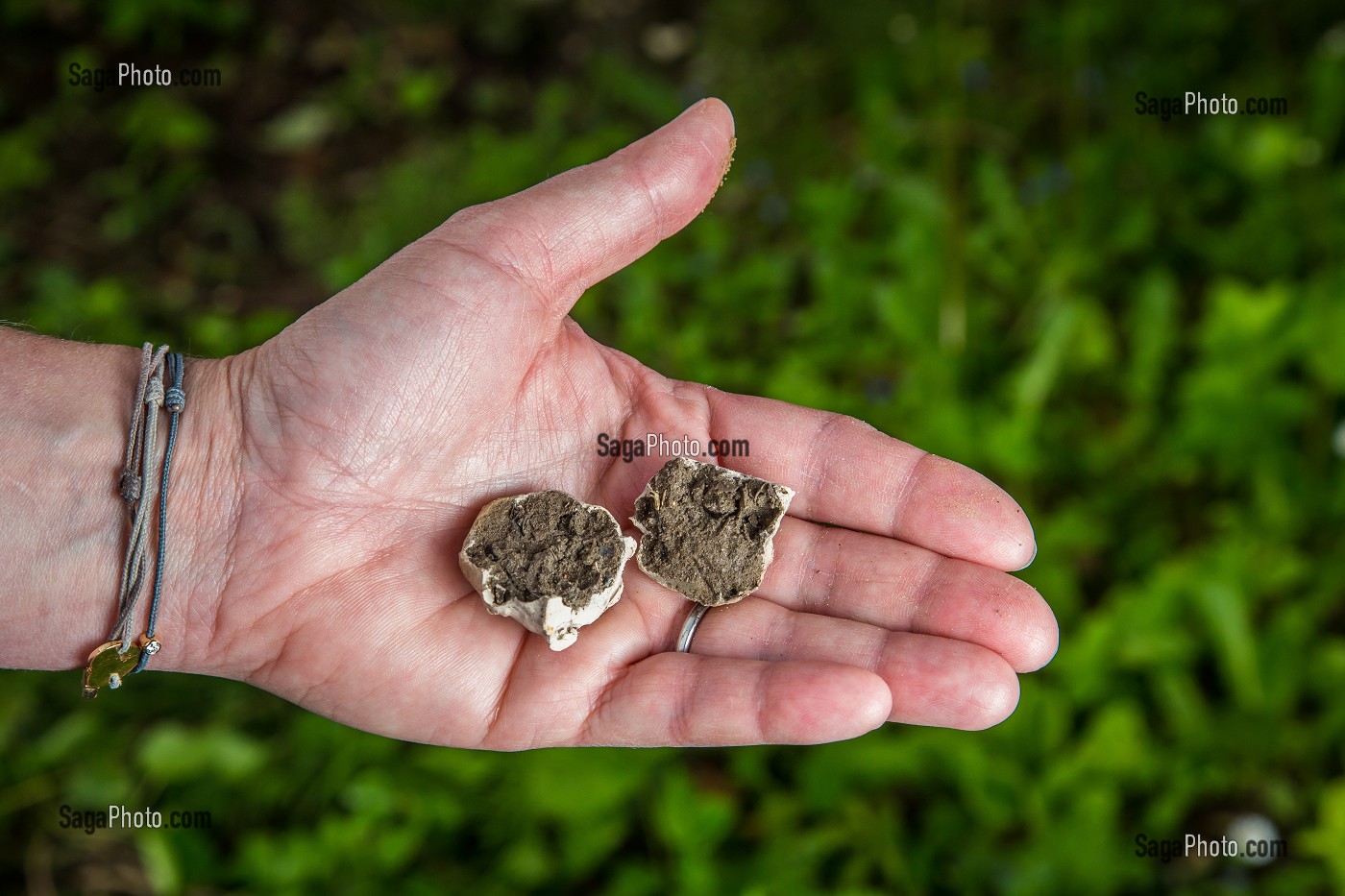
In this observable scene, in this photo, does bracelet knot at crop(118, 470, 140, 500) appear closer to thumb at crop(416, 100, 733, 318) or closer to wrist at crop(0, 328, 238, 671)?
wrist at crop(0, 328, 238, 671)

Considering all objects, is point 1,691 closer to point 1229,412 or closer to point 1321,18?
point 1229,412
